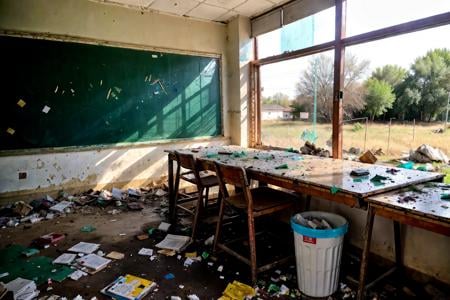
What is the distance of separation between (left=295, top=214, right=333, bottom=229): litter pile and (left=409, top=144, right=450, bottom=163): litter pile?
174 centimetres

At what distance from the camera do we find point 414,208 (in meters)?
1.50

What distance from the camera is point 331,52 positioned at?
3969 mm

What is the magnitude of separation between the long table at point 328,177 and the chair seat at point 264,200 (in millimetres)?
191

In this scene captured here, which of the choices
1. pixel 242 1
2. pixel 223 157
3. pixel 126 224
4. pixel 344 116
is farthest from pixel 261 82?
pixel 126 224

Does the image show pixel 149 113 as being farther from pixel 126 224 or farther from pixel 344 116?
pixel 344 116

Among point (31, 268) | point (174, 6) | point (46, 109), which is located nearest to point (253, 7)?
point (174, 6)

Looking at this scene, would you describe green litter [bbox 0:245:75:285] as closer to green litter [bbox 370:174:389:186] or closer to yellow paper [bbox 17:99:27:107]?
yellow paper [bbox 17:99:27:107]

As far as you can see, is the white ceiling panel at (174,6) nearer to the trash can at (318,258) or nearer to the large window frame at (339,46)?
the large window frame at (339,46)

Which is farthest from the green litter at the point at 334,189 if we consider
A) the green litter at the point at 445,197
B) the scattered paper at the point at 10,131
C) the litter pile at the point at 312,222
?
the scattered paper at the point at 10,131

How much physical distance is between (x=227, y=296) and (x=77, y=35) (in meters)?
3.85

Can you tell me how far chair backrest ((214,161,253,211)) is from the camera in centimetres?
216

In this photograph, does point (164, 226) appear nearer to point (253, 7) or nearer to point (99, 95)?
point (99, 95)

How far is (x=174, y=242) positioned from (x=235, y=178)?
1.00m

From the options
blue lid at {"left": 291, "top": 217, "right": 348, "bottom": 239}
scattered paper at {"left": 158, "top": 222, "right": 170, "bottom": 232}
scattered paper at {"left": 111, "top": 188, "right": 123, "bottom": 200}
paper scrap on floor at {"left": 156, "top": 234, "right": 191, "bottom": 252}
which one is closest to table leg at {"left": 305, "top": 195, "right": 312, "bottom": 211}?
blue lid at {"left": 291, "top": 217, "right": 348, "bottom": 239}
